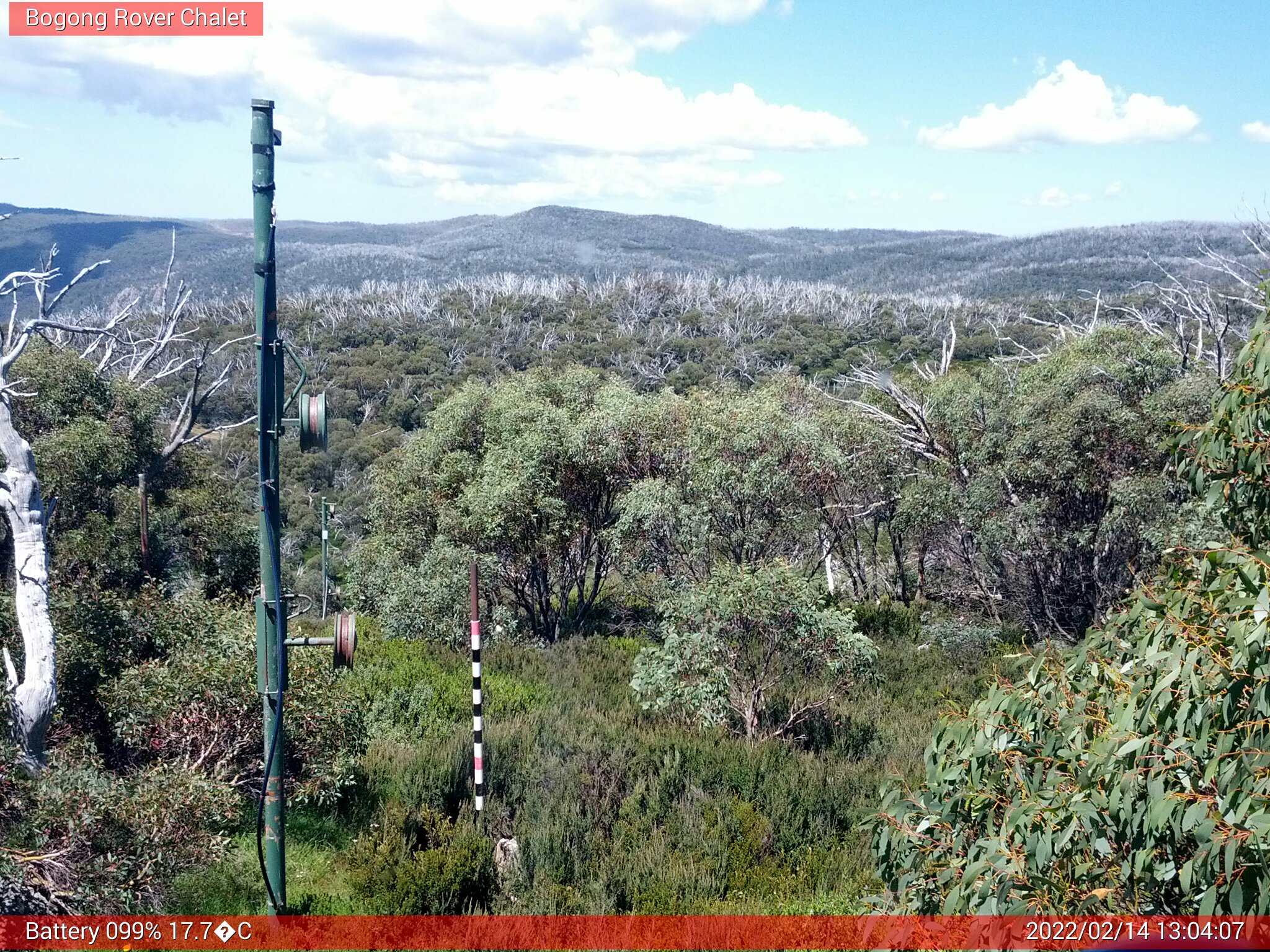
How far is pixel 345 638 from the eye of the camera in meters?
5.27

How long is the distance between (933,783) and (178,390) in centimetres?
3991

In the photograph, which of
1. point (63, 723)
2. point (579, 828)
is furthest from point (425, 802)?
point (63, 723)

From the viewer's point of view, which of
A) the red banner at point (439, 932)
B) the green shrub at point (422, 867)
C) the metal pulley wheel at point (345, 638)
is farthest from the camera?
the green shrub at point (422, 867)

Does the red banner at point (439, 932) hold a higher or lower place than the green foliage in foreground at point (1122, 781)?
lower

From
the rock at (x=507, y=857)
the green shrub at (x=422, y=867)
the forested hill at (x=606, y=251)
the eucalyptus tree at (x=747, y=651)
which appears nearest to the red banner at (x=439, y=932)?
the green shrub at (x=422, y=867)

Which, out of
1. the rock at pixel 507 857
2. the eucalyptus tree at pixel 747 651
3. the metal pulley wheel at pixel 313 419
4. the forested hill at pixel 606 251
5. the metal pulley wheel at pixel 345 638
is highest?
the forested hill at pixel 606 251

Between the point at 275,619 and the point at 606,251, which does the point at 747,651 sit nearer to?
the point at 275,619

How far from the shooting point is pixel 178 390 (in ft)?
127

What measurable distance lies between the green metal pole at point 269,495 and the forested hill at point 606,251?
65364mm

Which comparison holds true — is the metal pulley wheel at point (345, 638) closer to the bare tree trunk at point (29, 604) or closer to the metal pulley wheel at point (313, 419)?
the metal pulley wheel at point (313, 419)

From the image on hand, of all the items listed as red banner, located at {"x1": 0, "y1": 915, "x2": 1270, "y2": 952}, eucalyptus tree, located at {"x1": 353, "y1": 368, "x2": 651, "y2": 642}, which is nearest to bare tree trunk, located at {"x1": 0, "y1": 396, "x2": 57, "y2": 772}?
red banner, located at {"x1": 0, "y1": 915, "x2": 1270, "y2": 952}

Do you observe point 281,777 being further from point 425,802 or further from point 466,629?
point 466,629

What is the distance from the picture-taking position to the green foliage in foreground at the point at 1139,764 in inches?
110

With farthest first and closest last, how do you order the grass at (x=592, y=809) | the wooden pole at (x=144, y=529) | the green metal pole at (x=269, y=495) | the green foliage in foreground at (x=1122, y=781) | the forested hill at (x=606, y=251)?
the forested hill at (x=606, y=251)
the wooden pole at (x=144, y=529)
the grass at (x=592, y=809)
the green metal pole at (x=269, y=495)
the green foliage in foreground at (x=1122, y=781)
